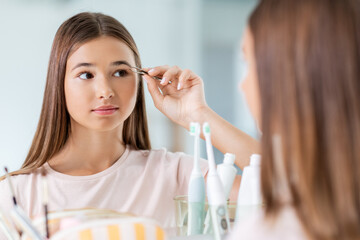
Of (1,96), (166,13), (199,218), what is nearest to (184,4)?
(166,13)

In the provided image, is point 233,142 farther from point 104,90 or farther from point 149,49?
point 149,49

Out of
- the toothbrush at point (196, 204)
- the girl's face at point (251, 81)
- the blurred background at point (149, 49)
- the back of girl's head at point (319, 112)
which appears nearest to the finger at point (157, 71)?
the toothbrush at point (196, 204)

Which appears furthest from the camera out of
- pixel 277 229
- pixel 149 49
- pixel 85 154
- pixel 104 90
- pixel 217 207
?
pixel 149 49

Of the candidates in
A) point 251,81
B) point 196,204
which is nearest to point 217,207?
point 196,204

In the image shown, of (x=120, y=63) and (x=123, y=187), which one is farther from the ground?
(x=120, y=63)

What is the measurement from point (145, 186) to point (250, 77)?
1.89 ft

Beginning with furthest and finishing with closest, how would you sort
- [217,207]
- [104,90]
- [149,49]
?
[149,49] < [104,90] < [217,207]

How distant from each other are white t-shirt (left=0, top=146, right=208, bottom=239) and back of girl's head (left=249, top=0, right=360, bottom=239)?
0.59 metres

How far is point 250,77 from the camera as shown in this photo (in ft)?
1.86

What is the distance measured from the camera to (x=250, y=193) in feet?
2.40

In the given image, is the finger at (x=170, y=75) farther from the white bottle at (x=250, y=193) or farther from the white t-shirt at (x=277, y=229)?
the white t-shirt at (x=277, y=229)

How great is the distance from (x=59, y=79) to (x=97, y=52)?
0.11m

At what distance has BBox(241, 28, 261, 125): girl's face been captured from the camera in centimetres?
53

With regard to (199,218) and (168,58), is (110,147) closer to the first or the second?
(199,218)
